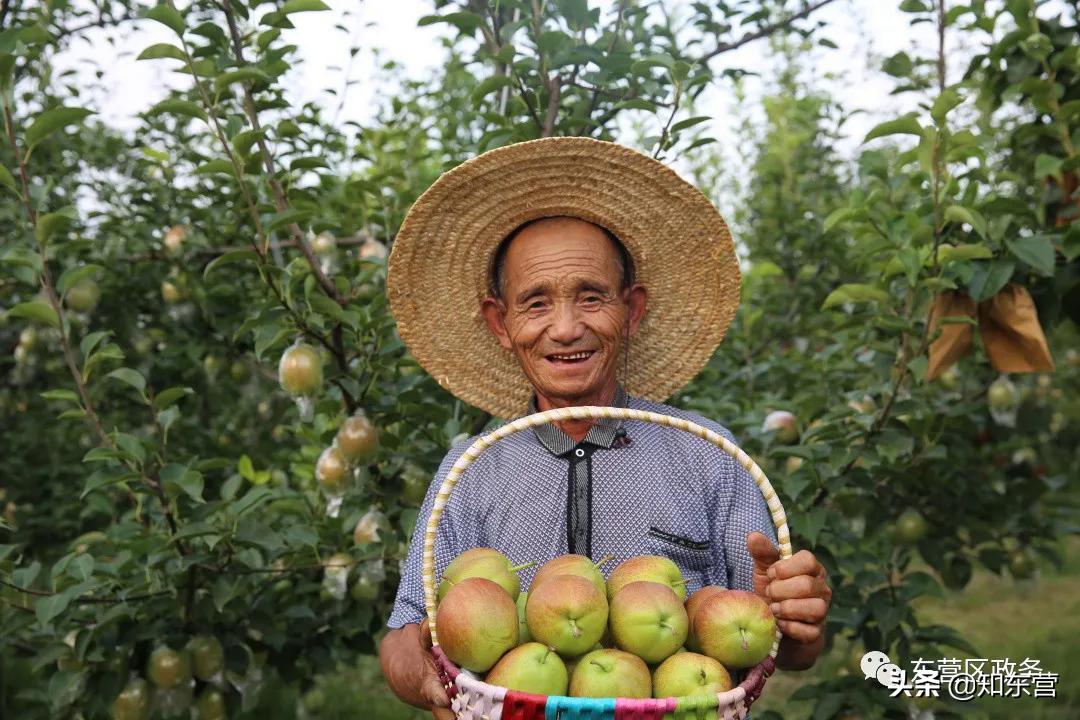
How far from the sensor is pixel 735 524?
146cm

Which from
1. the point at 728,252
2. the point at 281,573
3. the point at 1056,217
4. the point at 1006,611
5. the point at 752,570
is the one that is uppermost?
the point at 1056,217

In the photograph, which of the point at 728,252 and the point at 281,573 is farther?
the point at 281,573

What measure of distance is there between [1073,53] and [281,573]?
2.28 meters

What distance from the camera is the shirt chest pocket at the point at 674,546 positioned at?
1.43m

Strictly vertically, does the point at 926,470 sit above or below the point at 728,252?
below

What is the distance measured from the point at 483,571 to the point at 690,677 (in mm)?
299

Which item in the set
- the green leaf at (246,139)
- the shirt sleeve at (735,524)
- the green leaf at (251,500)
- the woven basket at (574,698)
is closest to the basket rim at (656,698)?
the woven basket at (574,698)

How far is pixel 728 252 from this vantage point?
164 centimetres

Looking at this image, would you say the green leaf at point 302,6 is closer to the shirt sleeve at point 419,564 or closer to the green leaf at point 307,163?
the green leaf at point 307,163

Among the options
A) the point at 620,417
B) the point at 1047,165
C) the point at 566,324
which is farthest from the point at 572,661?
the point at 1047,165

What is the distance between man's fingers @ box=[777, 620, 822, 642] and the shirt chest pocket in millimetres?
226

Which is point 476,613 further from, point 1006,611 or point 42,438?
point 1006,611

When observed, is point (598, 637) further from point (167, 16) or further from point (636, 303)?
point (167, 16)

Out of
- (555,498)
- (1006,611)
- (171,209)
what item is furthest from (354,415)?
(1006,611)
